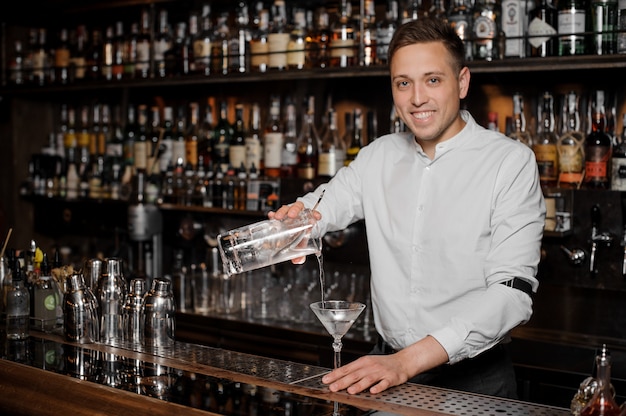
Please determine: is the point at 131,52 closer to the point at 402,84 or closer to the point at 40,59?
the point at 40,59

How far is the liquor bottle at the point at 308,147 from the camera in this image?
11.4ft

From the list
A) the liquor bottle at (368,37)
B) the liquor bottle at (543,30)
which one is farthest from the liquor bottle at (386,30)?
the liquor bottle at (543,30)

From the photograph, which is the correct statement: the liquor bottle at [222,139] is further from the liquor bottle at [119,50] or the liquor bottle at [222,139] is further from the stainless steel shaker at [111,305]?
the stainless steel shaker at [111,305]

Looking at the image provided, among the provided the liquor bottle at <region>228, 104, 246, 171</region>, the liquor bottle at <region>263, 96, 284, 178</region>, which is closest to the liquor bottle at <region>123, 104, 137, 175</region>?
the liquor bottle at <region>228, 104, 246, 171</region>

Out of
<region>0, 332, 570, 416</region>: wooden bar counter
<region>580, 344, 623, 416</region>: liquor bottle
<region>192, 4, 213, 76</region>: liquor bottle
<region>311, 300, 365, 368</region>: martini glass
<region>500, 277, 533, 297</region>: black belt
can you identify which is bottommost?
<region>0, 332, 570, 416</region>: wooden bar counter

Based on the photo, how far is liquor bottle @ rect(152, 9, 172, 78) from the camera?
3875mm

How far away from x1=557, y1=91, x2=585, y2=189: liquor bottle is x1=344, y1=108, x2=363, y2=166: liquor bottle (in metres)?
0.85

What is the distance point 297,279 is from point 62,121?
1.79m

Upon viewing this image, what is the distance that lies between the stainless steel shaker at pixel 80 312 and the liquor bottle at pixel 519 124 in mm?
1656

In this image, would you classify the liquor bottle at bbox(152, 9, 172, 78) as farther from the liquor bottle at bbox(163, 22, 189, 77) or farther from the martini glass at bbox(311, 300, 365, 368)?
the martini glass at bbox(311, 300, 365, 368)

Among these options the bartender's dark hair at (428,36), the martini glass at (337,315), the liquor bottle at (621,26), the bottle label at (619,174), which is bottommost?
the martini glass at (337,315)

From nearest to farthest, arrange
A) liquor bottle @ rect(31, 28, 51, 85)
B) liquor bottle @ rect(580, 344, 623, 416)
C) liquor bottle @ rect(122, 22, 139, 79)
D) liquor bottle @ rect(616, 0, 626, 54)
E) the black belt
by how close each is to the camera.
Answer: liquor bottle @ rect(580, 344, 623, 416) → the black belt → liquor bottle @ rect(616, 0, 626, 54) → liquor bottle @ rect(122, 22, 139, 79) → liquor bottle @ rect(31, 28, 51, 85)

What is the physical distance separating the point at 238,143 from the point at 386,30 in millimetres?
982

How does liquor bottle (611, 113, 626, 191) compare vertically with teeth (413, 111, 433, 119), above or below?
below
